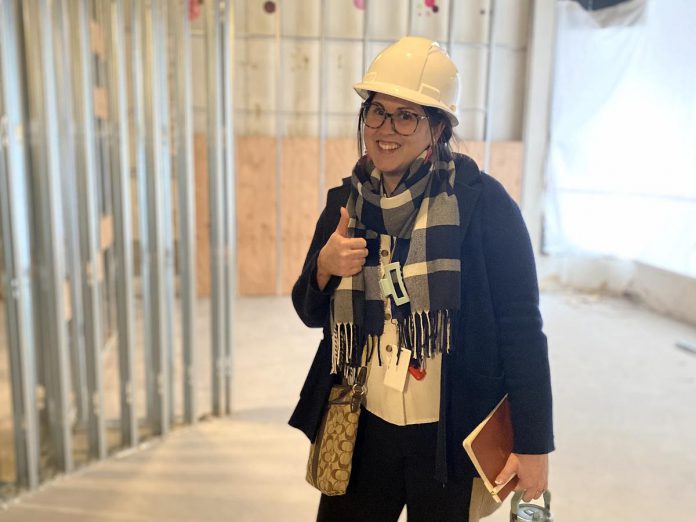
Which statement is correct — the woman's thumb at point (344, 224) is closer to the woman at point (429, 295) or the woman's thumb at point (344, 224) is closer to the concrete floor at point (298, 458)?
the woman at point (429, 295)

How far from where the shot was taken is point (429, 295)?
3.46ft

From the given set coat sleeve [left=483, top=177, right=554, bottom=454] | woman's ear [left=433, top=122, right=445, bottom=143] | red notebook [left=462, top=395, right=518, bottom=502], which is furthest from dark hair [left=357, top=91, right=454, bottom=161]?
red notebook [left=462, top=395, right=518, bottom=502]

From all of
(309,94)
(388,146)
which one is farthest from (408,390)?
(309,94)

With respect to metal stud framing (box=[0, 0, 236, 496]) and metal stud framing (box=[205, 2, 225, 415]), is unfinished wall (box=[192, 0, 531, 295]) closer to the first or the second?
metal stud framing (box=[0, 0, 236, 496])

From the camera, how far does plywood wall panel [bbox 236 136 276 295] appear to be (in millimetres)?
4914

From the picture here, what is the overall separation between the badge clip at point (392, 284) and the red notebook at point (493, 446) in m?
0.25

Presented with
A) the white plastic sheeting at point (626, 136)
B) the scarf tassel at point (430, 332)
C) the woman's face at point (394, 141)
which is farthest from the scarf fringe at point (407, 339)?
the white plastic sheeting at point (626, 136)

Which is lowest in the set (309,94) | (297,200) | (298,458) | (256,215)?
(298,458)

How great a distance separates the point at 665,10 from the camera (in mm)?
4305

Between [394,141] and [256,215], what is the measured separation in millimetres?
4015

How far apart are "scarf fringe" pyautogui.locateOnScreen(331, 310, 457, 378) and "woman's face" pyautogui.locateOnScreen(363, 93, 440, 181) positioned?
10.4 inches

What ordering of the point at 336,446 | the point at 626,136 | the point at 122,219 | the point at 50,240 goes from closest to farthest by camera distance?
the point at 336,446, the point at 50,240, the point at 122,219, the point at 626,136

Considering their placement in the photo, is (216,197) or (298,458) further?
(216,197)

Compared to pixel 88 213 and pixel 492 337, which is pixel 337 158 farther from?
pixel 492 337
